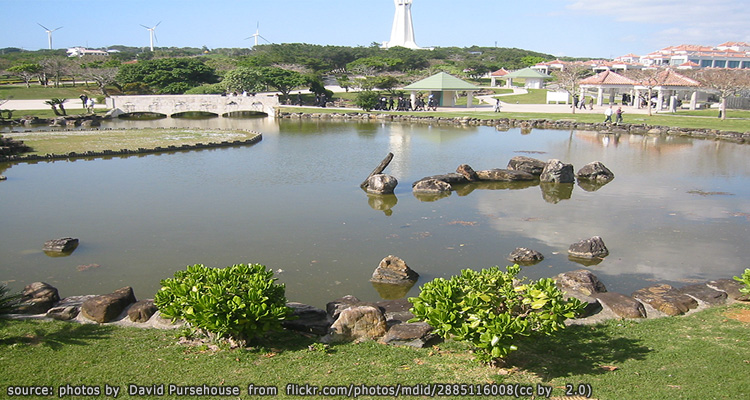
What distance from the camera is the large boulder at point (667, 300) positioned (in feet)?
30.1

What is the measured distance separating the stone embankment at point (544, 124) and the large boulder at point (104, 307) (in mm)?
33295

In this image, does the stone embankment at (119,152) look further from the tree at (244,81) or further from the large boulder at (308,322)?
the tree at (244,81)

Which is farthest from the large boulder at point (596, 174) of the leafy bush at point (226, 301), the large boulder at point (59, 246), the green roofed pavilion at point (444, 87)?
the green roofed pavilion at point (444, 87)

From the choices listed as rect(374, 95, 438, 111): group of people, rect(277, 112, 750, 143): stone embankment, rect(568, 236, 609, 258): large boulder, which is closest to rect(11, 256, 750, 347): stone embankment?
rect(568, 236, 609, 258): large boulder

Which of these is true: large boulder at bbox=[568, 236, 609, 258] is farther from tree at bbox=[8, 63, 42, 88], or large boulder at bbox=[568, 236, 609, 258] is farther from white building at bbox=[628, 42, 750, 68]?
white building at bbox=[628, 42, 750, 68]

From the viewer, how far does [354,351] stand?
24.1ft

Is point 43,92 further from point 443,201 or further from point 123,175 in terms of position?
point 443,201

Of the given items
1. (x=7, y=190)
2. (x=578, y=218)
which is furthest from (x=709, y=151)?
(x=7, y=190)

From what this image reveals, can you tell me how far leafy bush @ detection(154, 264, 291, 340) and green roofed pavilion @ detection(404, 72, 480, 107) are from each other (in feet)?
154

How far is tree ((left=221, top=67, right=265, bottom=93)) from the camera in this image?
189 ft

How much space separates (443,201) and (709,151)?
17894 mm

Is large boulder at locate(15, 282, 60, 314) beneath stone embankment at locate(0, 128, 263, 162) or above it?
beneath

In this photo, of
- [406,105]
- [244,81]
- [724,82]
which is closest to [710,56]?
[724,82]

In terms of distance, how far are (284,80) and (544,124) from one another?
27628mm
